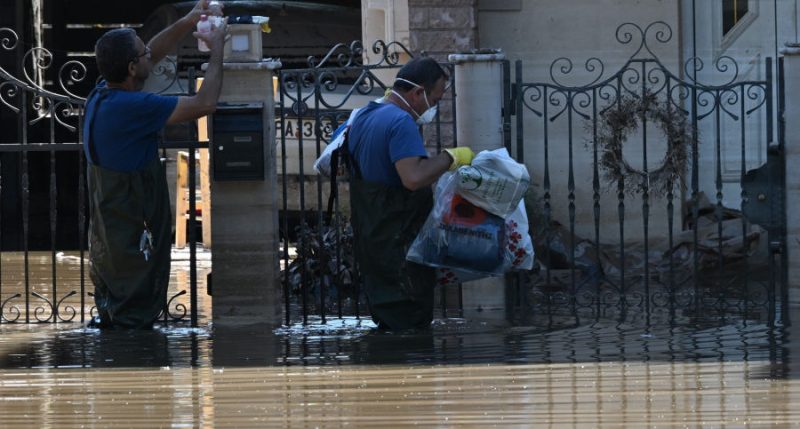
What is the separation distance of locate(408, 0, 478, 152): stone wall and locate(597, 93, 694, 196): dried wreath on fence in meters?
1.40

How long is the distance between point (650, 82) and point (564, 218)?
1.26m

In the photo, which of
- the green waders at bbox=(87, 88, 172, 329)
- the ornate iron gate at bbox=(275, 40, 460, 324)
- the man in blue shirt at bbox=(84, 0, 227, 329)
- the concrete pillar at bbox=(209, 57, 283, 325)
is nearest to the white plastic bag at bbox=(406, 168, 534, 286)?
the ornate iron gate at bbox=(275, 40, 460, 324)

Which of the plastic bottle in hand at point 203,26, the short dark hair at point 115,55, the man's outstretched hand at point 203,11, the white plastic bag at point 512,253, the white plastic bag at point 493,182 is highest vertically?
the man's outstretched hand at point 203,11

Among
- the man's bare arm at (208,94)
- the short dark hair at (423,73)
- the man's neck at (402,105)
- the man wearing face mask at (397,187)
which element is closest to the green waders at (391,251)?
the man wearing face mask at (397,187)

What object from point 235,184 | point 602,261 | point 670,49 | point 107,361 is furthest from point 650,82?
point 107,361

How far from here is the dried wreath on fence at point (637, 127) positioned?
1269 cm

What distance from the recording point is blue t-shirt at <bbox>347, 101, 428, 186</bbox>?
9172 mm

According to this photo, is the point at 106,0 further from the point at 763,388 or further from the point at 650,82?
the point at 763,388

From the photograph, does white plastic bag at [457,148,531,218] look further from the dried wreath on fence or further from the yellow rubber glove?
the dried wreath on fence

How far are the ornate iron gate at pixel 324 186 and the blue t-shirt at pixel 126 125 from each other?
81 centimetres

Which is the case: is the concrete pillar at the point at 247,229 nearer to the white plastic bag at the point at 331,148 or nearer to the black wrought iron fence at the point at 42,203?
the black wrought iron fence at the point at 42,203

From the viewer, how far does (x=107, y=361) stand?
8.79 metres

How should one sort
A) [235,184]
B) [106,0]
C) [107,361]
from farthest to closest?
[106,0]
[235,184]
[107,361]

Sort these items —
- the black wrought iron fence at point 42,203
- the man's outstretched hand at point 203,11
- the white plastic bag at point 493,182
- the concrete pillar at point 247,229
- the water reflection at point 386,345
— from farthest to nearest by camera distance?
the black wrought iron fence at point 42,203
the concrete pillar at point 247,229
the man's outstretched hand at point 203,11
the white plastic bag at point 493,182
the water reflection at point 386,345
